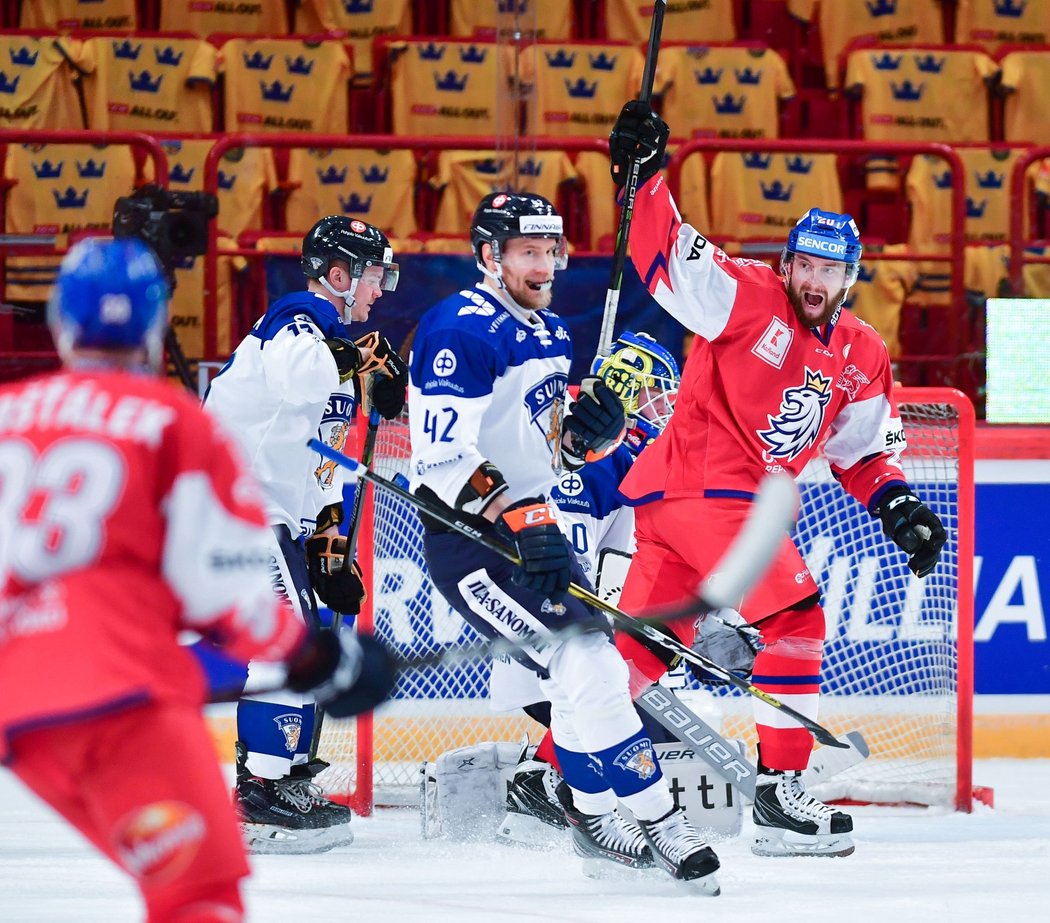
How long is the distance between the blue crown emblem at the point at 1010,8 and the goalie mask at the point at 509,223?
495 cm

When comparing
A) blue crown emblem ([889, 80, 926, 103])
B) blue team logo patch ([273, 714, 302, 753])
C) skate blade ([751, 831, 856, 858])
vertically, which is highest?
blue crown emblem ([889, 80, 926, 103])

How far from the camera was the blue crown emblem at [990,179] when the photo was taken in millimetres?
6973

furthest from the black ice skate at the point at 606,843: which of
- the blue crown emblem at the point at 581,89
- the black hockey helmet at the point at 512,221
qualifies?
the blue crown emblem at the point at 581,89

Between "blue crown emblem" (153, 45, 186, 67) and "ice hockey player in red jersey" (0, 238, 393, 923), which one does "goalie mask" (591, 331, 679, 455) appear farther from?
"blue crown emblem" (153, 45, 186, 67)

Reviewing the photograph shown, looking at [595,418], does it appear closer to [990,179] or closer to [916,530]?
[916,530]

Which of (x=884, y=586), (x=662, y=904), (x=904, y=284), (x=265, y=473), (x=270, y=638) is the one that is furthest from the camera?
(x=904, y=284)

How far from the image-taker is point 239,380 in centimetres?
379

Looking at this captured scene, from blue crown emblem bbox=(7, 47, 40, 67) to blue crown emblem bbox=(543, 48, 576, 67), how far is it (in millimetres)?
2032

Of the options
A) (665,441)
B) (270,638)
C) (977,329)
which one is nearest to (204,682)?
(270,638)

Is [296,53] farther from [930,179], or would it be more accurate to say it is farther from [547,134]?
[930,179]

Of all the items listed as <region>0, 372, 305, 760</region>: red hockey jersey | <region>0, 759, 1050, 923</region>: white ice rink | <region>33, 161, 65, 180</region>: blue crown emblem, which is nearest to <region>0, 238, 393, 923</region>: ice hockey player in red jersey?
<region>0, 372, 305, 760</region>: red hockey jersey

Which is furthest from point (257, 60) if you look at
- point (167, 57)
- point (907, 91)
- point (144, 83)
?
point (907, 91)

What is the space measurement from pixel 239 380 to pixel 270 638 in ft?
6.35

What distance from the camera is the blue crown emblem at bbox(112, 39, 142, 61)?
6.91 meters
